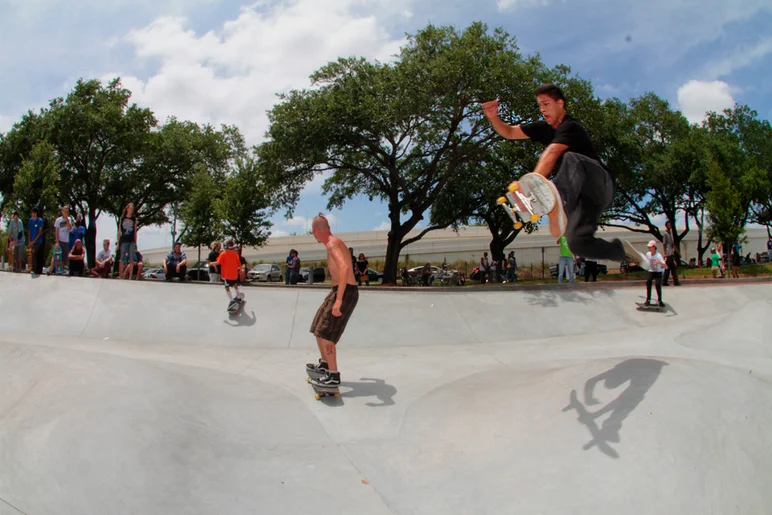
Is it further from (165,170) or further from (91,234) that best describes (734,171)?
(91,234)

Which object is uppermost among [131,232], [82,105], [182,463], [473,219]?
[82,105]

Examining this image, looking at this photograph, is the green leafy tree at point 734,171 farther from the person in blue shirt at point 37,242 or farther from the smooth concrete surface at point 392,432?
the person in blue shirt at point 37,242

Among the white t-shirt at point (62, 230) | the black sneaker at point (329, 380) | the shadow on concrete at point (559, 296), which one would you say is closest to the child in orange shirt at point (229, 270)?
the black sneaker at point (329, 380)

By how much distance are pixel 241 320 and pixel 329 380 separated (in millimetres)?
3646

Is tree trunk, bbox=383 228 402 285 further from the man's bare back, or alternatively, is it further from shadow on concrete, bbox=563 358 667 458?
shadow on concrete, bbox=563 358 667 458

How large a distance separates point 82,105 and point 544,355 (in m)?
33.2

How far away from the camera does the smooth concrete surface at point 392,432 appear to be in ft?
10.3

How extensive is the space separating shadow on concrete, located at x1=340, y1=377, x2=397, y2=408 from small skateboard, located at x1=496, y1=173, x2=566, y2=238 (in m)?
2.25

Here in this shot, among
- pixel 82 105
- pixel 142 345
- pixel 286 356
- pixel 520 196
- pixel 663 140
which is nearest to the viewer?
pixel 520 196

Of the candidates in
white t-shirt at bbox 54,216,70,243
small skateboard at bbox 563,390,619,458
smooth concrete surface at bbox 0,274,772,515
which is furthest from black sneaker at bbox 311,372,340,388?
white t-shirt at bbox 54,216,70,243

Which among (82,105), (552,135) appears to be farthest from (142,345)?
(82,105)

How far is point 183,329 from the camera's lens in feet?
26.0

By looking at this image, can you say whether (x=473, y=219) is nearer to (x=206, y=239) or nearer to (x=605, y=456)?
(x=206, y=239)

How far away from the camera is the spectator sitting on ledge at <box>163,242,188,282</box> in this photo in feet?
41.2
